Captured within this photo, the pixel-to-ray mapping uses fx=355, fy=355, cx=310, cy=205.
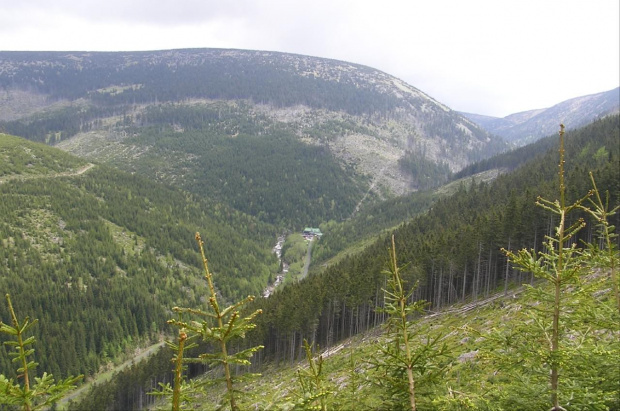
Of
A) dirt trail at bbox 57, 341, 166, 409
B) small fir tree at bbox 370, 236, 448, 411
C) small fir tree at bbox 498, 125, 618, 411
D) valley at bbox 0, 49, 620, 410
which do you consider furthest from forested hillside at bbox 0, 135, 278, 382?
small fir tree at bbox 498, 125, 618, 411

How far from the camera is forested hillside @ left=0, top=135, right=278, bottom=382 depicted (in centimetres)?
9950

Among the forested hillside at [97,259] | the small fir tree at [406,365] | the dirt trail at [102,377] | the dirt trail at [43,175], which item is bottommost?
the dirt trail at [102,377]

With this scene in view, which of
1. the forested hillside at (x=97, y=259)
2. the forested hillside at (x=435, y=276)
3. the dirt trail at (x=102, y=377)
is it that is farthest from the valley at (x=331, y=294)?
the dirt trail at (x=102, y=377)

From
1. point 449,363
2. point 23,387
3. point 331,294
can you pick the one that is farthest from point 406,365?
point 331,294

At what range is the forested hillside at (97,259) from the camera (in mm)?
99500

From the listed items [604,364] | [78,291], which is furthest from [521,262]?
[78,291]

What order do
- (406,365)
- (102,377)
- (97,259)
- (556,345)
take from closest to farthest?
1. (556,345)
2. (406,365)
3. (102,377)
4. (97,259)

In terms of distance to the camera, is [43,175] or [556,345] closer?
[556,345]

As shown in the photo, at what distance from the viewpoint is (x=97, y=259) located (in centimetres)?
12444

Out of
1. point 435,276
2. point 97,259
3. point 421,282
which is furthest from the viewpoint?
point 97,259

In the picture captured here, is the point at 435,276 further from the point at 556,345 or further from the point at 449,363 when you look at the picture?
the point at 556,345

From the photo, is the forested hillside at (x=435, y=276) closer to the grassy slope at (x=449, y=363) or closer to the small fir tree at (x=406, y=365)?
the grassy slope at (x=449, y=363)

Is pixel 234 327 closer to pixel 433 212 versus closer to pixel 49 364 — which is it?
pixel 49 364

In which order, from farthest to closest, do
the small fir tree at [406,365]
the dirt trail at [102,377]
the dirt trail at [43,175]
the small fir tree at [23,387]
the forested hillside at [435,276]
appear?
1. the dirt trail at [43,175]
2. the dirt trail at [102,377]
3. the forested hillside at [435,276]
4. the small fir tree at [406,365]
5. the small fir tree at [23,387]
